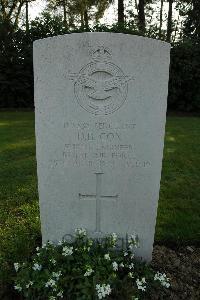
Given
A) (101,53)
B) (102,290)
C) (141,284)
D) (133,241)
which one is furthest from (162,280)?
(101,53)

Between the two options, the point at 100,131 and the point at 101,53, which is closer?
the point at 101,53

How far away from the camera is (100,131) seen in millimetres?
3256

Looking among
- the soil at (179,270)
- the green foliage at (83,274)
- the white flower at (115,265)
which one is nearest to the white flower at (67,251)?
the green foliage at (83,274)

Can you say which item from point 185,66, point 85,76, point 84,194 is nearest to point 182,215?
point 84,194

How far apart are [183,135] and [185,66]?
513 centimetres

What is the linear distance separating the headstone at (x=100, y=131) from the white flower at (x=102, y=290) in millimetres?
785

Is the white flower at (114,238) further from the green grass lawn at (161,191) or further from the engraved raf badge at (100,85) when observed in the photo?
the engraved raf badge at (100,85)

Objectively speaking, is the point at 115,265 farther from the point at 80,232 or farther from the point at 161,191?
the point at 161,191

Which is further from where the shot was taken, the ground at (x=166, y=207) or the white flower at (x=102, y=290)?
the ground at (x=166, y=207)

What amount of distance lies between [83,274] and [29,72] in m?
12.0

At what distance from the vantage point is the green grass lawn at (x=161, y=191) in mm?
4309

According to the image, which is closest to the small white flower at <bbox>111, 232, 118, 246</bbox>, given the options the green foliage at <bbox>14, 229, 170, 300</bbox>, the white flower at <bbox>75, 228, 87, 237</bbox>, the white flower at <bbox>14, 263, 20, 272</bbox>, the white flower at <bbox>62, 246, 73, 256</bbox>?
the green foliage at <bbox>14, 229, 170, 300</bbox>

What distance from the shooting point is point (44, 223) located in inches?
141

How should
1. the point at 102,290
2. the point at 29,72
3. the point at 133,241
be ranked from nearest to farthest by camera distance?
the point at 102,290 < the point at 133,241 < the point at 29,72
